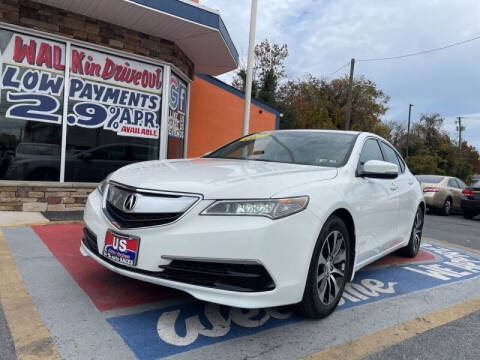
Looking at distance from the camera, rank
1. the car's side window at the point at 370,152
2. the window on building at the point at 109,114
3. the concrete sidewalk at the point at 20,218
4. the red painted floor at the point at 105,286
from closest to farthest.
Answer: the red painted floor at the point at 105,286, the car's side window at the point at 370,152, the concrete sidewalk at the point at 20,218, the window on building at the point at 109,114

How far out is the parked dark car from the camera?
12.3 m

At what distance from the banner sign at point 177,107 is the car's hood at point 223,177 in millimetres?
4876

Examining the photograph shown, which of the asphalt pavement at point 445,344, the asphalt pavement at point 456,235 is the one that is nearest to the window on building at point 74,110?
the asphalt pavement at point 445,344

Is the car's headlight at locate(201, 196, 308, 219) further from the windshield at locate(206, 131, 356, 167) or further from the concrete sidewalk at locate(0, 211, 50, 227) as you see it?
the concrete sidewalk at locate(0, 211, 50, 227)

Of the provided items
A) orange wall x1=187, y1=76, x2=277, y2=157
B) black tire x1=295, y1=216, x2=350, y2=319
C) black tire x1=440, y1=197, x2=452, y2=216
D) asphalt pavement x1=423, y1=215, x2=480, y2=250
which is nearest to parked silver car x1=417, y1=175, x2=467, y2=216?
black tire x1=440, y1=197, x2=452, y2=216

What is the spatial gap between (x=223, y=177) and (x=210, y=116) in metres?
8.06

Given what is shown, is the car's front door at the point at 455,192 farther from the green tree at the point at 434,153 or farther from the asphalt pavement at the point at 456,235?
the green tree at the point at 434,153

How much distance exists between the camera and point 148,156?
7.66 meters

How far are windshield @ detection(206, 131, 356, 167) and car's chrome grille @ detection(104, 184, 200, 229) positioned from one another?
142 cm

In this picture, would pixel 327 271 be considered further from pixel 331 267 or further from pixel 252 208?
pixel 252 208

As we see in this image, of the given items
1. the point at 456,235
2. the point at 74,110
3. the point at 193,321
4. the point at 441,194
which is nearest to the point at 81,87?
the point at 74,110

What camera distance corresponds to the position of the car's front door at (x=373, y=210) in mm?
3389

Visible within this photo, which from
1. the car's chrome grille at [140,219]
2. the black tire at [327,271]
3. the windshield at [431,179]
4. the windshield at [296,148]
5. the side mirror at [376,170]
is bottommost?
the black tire at [327,271]

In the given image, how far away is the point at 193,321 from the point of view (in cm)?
277
